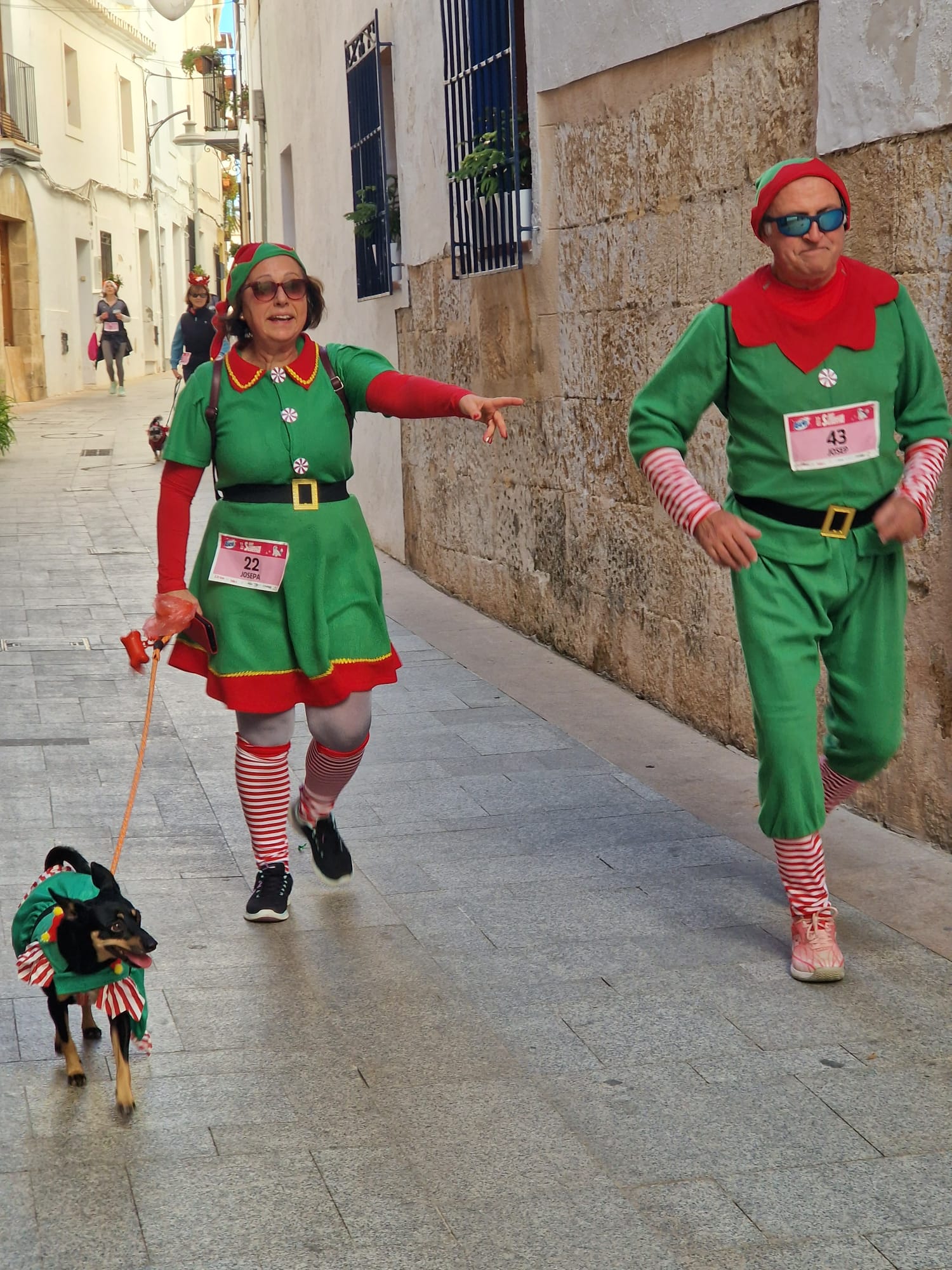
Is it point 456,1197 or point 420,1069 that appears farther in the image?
point 420,1069

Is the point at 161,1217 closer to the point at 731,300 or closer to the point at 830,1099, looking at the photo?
the point at 830,1099

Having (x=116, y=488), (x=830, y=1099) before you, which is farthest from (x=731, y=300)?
(x=116, y=488)

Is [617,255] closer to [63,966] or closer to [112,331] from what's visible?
[63,966]

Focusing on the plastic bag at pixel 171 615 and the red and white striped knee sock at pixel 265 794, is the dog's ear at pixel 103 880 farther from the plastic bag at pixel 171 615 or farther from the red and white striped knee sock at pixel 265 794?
the red and white striped knee sock at pixel 265 794

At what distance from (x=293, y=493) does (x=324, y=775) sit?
83cm

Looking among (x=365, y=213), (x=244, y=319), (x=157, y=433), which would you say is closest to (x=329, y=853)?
(x=244, y=319)

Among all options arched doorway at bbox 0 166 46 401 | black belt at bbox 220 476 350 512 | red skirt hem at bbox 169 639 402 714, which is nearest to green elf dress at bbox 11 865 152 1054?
red skirt hem at bbox 169 639 402 714

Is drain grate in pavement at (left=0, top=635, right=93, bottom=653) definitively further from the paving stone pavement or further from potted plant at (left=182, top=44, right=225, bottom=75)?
potted plant at (left=182, top=44, right=225, bottom=75)

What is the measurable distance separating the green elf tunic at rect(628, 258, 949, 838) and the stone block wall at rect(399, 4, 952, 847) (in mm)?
881

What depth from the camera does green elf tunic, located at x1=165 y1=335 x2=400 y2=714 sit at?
4152 mm

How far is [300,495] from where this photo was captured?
4.20m

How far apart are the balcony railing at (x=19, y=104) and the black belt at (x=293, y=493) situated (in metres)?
24.2

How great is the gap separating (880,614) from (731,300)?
80 cm

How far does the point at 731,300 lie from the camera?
3818mm
